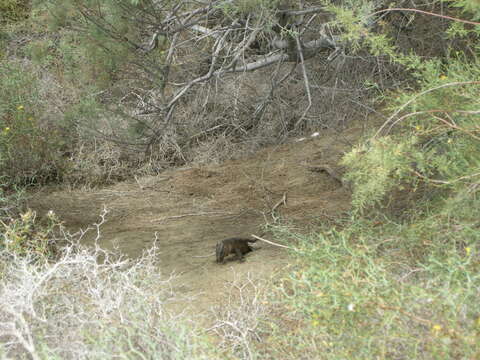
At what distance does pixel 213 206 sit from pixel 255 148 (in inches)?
53.1

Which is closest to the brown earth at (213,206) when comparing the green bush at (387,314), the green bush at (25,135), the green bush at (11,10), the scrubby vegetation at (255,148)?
the scrubby vegetation at (255,148)

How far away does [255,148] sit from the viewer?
22.6ft

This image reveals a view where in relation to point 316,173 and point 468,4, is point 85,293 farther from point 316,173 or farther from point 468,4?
point 316,173

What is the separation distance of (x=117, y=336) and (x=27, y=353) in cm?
51

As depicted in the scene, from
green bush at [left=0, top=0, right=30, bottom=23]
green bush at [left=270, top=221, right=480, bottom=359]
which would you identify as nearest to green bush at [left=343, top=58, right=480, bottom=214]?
green bush at [left=270, top=221, right=480, bottom=359]

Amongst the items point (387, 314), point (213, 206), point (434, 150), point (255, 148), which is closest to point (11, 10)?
point (255, 148)

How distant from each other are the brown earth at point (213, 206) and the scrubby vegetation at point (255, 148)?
23 cm

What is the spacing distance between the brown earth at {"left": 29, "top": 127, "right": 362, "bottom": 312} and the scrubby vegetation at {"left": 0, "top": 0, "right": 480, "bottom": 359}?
0.23 metres

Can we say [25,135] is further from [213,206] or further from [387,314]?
[387,314]

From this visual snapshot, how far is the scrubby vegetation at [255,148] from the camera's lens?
7.96ft

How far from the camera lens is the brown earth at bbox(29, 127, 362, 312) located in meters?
4.30

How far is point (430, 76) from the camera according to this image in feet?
11.8

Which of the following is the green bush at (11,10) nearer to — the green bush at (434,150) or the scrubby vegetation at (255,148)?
the scrubby vegetation at (255,148)

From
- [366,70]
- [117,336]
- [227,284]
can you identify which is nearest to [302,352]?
[117,336]
